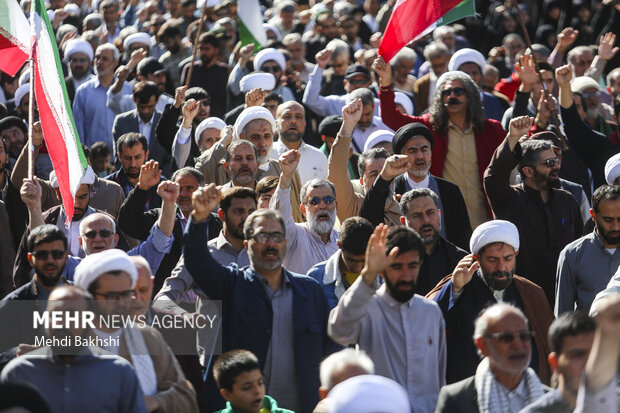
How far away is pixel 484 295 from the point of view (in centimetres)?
700

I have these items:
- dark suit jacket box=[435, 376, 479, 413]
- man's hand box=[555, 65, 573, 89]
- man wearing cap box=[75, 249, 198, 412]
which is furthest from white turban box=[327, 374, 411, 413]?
man's hand box=[555, 65, 573, 89]

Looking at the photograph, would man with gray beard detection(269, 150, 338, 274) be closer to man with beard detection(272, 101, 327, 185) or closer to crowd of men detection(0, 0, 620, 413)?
crowd of men detection(0, 0, 620, 413)

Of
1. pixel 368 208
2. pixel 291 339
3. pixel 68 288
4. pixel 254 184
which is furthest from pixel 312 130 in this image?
pixel 68 288

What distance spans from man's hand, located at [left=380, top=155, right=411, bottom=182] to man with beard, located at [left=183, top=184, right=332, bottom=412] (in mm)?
1300

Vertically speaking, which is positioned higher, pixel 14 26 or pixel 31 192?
pixel 14 26

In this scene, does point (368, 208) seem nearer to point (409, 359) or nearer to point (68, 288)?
point (409, 359)

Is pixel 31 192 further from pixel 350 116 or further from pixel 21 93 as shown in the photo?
pixel 21 93

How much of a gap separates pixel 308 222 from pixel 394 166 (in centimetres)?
73

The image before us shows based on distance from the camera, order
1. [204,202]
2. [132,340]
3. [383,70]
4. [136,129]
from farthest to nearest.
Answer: [136,129]
[383,70]
[204,202]
[132,340]

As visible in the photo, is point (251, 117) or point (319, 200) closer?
point (319, 200)

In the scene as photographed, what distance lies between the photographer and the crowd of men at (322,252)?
17.3ft

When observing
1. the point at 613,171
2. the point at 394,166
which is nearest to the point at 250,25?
the point at 613,171

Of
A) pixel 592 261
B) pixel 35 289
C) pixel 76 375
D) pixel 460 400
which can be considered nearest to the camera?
pixel 76 375

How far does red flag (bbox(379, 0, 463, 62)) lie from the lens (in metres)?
9.72
